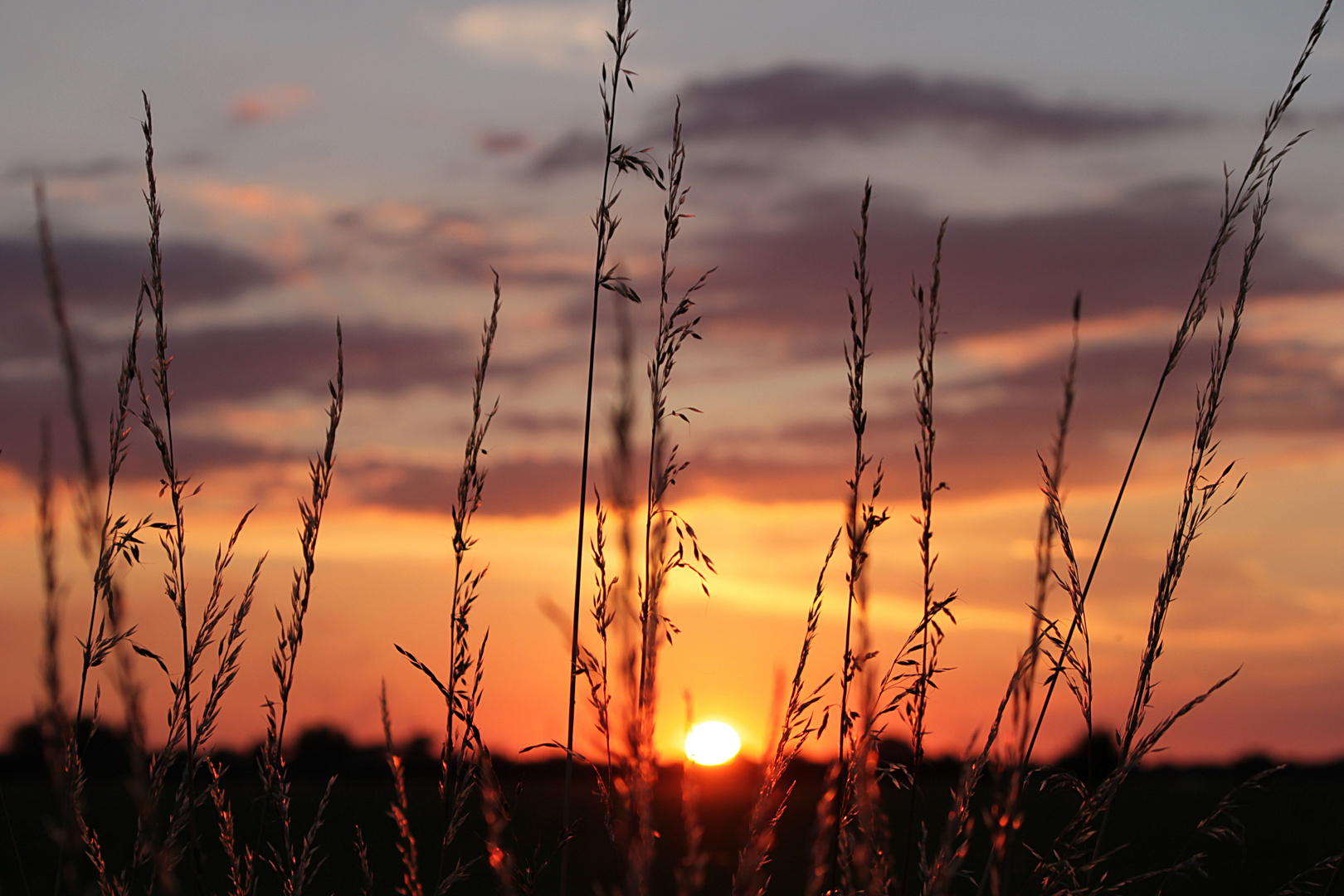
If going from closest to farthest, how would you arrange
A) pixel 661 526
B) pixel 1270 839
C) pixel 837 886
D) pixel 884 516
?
1. pixel 661 526
2. pixel 837 886
3. pixel 884 516
4. pixel 1270 839

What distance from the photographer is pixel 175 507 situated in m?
2.17

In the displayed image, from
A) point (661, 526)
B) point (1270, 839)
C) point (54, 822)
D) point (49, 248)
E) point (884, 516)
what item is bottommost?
point (1270, 839)

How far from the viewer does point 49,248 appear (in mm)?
1468

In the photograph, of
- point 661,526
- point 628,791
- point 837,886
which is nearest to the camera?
point 628,791

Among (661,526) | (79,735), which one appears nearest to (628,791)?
(661,526)

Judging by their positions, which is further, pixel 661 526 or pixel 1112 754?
pixel 1112 754

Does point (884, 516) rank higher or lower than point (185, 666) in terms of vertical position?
higher

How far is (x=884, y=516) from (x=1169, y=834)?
547 inches

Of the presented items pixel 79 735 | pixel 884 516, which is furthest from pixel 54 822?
pixel 884 516

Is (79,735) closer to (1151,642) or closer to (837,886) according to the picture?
(837,886)

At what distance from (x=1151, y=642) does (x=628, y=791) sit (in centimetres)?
133

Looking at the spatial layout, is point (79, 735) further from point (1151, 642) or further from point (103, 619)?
point (1151, 642)

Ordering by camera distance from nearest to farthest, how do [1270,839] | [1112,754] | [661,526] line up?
[661,526] < [1112,754] < [1270,839]

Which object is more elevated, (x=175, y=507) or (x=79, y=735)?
(x=175, y=507)
